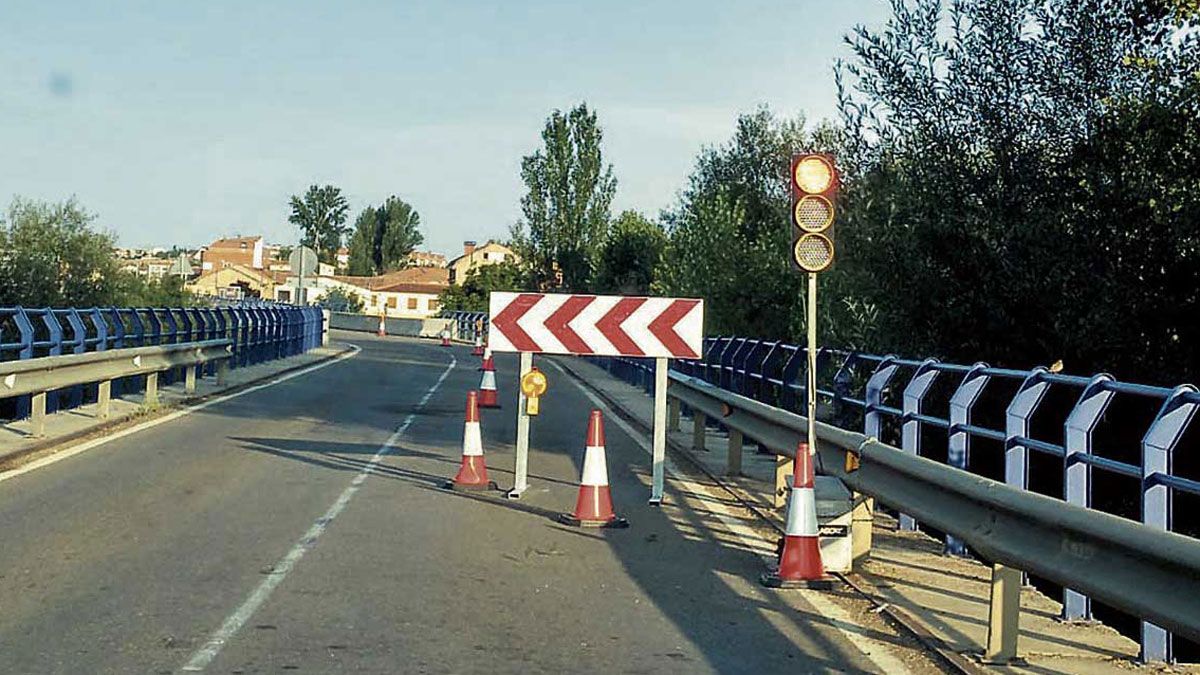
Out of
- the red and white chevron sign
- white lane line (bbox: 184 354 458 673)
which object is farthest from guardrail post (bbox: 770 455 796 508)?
white lane line (bbox: 184 354 458 673)

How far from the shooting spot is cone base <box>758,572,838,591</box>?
883 centimetres

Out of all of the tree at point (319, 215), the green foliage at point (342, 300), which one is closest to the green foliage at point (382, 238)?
the tree at point (319, 215)

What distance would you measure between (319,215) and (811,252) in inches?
6139

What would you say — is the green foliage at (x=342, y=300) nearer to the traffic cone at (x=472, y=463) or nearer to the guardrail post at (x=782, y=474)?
the traffic cone at (x=472, y=463)

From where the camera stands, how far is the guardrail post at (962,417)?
32.6 feet

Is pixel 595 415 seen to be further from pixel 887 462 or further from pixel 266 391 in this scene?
pixel 266 391

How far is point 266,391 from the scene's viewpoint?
85.6 feet

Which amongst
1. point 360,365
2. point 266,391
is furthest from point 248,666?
point 360,365

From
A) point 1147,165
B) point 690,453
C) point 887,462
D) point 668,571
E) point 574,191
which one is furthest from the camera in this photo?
point 574,191

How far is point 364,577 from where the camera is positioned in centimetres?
872

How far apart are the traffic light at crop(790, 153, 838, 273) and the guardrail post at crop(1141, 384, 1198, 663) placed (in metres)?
3.38

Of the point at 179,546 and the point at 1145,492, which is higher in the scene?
the point at 1145,492

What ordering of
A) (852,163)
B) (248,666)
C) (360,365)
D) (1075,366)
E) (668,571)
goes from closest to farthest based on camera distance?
(248,666)
(668,571)
(1075,366)
(852,163)
(360,365)

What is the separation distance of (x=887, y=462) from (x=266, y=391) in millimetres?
19022
